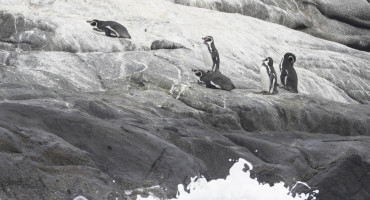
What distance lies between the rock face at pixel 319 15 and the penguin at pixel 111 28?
766cm

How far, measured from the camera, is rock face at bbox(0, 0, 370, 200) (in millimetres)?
7828

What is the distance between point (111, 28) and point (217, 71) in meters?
3.29

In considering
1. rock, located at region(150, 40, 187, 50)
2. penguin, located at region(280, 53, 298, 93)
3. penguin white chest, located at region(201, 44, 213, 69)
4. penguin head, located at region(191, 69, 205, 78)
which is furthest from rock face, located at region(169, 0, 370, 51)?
penguin head, located at region(191, 69, 205, 78)

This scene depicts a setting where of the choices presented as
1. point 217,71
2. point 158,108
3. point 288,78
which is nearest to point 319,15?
point 288,78

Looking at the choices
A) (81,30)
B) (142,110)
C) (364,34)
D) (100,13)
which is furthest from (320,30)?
(142,110)

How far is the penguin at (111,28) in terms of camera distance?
1762 cm

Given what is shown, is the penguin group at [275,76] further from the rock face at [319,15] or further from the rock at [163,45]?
the rock face at [319,15]

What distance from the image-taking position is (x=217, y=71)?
15.8 meters

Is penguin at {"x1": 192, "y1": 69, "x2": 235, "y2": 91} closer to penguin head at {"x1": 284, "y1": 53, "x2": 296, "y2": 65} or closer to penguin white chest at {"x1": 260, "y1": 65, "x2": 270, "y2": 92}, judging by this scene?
penguin white chest at {"x1": 260, "y1": 65, "x2": 270, "y2": 92}

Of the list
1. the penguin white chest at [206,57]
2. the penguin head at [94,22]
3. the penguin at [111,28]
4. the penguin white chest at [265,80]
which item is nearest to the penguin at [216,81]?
the penguin white chest at [265,80]

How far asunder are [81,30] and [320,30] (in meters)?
12.6

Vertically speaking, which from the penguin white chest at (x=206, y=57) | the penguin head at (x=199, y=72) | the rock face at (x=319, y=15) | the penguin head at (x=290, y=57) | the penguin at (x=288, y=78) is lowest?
the rock face at (x=319, y=15)

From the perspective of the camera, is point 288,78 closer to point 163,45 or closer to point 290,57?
point 290,57

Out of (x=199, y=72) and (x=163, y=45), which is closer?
(x=199, y=72)
